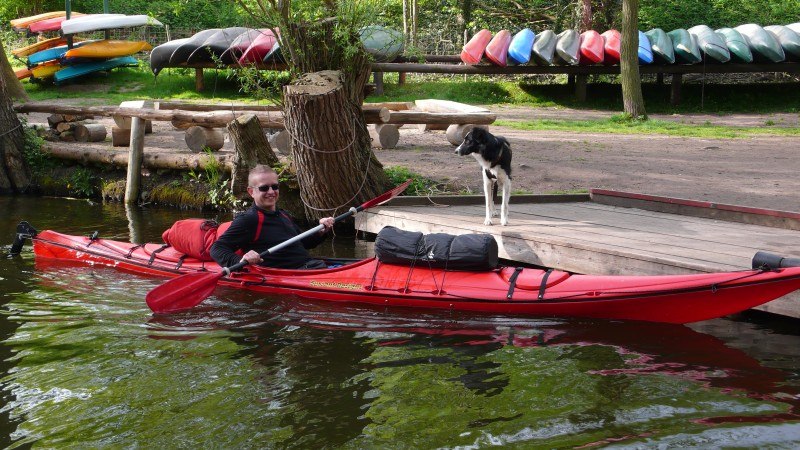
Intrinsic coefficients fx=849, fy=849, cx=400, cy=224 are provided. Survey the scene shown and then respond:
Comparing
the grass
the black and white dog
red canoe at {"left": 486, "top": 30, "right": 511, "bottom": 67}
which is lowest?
the grass

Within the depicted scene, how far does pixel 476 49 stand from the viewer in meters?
21.6

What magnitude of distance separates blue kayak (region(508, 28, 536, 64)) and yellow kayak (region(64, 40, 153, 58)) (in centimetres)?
1139

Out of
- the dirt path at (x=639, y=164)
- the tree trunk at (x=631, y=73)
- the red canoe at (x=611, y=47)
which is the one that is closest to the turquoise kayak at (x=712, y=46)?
the red canoe at (x=611, y=47)

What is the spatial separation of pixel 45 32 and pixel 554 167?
22.8 meters

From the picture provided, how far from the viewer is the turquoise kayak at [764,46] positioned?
63.8 feet

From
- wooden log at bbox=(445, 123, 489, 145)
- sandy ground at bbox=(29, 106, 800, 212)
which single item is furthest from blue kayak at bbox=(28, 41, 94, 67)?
wooden log at bbox=(445, 123, 489, 145)

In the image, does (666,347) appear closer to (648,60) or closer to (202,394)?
(202,394)

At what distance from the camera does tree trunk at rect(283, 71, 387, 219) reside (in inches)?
364

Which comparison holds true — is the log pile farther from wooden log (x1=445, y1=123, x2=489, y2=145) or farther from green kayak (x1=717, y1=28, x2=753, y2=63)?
green kayak (x1=717, y1=28, x2=753, y2=63)

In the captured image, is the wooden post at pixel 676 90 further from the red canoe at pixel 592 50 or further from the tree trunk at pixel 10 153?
the tree trunk at pixel 10 153

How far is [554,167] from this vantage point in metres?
11.9

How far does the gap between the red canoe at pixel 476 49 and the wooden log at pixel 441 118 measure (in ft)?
27.2

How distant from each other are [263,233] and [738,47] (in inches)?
624

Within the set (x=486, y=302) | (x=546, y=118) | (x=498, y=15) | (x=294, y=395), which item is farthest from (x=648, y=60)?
(x=294, y=395)
